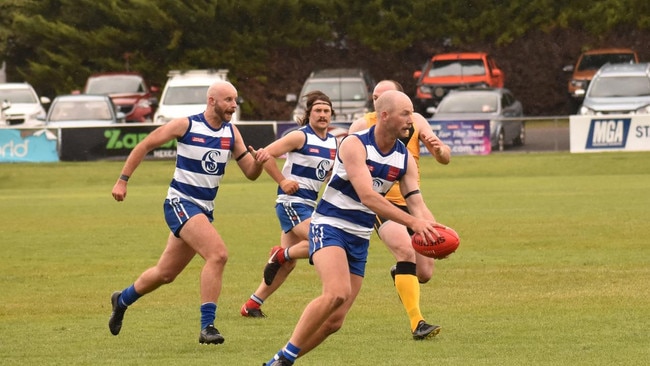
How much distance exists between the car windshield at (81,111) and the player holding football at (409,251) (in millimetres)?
23396

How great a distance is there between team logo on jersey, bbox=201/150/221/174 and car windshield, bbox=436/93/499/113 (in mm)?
23428

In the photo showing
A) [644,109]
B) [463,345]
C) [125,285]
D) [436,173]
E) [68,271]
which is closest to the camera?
[463,345]

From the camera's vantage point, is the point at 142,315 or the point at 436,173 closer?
the point at 142,315

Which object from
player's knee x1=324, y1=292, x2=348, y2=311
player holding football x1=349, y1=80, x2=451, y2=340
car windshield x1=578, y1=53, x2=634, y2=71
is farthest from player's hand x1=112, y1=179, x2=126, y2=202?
car windshield x1=578, y1=53, x2=634, y2=71

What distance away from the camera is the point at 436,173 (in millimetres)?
30875

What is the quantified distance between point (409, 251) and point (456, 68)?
30.0 metres

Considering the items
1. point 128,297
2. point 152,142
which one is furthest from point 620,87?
point 152,142

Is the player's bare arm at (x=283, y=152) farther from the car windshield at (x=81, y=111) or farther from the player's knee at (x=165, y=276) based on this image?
the car windshield at (x=81, y=111)

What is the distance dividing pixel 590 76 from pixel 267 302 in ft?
98.2

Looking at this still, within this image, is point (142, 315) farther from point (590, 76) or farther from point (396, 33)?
point (396, 33)

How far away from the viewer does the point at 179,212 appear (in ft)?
34.0

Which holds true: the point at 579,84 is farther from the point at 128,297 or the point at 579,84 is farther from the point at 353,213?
the point at 353,213

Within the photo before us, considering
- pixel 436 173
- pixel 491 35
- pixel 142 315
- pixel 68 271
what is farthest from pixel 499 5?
pixel 142 315

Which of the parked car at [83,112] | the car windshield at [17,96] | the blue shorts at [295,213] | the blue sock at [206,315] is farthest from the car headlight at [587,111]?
the blue sock at [206,315]
